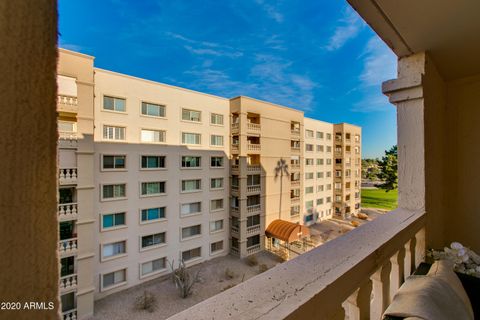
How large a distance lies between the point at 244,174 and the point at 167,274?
4889 mm

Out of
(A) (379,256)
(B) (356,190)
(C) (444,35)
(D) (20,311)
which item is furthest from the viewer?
(B) (356,190)

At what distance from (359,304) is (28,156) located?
0.90m

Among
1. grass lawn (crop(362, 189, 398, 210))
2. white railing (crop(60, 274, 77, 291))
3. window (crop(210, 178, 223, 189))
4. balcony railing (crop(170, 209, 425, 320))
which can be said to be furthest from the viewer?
grass lawn (crop(362, 189, 398, 210))

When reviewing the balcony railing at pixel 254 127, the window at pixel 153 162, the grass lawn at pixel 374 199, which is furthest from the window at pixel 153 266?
the grass lawn at pixel 374 199

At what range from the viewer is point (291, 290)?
48 centimetres

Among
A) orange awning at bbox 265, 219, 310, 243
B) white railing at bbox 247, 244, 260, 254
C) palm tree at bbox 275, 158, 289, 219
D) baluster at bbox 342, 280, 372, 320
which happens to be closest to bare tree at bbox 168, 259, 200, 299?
white railing at bbox 247, 244, 260, 254

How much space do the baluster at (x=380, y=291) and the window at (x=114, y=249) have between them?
313 inches

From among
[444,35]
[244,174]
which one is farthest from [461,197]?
[244,174]

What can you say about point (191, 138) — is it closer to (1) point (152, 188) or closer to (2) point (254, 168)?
(1) point (152, 188)

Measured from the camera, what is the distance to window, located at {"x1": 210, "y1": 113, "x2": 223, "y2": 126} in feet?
30.8

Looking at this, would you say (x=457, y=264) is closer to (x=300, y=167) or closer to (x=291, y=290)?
(x=291, y=290)

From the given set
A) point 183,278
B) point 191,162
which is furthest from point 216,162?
point 183,278

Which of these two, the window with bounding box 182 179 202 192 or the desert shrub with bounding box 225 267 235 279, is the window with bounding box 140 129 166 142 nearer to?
the window with bounding box 182 179 202 192

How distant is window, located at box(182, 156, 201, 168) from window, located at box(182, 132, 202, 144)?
656mm
